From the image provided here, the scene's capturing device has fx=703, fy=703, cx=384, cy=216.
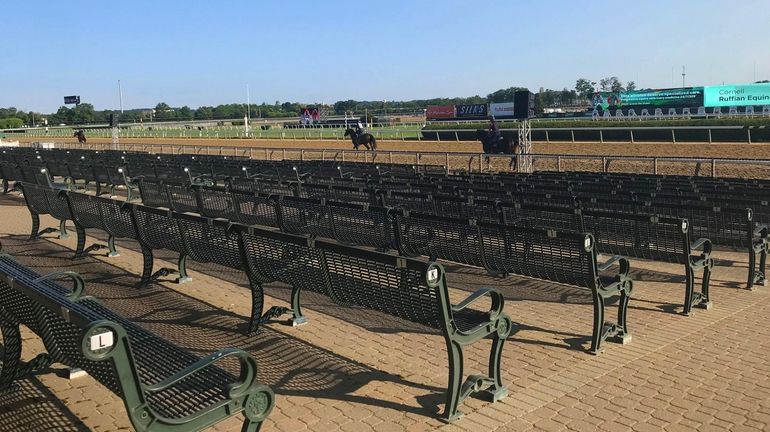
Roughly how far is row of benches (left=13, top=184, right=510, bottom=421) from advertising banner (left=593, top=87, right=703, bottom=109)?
75.8 meters

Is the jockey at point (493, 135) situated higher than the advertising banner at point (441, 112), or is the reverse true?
the advertising banner at point (441, 112)

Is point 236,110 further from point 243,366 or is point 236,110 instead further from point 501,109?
point 243,366

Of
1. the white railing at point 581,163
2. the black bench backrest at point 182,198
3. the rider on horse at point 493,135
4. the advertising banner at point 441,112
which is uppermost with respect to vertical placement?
the advertising banner at point 441,112

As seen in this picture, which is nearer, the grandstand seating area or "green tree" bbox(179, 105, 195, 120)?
the grandstand seating area

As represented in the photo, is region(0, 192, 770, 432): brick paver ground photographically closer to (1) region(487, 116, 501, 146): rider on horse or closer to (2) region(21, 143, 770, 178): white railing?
(2) region(21, 143, 770, 178): white railing

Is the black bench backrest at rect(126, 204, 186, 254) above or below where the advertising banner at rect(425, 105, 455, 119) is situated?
below

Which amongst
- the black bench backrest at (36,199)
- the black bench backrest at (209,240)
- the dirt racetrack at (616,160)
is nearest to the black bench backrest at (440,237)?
the black bench backrest at (209,240)

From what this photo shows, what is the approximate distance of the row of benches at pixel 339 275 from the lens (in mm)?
4285

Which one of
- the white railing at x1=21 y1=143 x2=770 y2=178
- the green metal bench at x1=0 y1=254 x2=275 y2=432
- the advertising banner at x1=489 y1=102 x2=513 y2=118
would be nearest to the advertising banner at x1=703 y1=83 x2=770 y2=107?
the advertising banner at x1=489 y1=102 x2=513 y2=118

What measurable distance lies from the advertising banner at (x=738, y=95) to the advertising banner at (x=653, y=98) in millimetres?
1228

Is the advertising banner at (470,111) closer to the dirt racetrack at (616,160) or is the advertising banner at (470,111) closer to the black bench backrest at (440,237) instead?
the dirt racetrack at (616,160)

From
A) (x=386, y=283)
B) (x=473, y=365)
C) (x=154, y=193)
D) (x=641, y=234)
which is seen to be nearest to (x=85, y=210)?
(x=154, y=193)

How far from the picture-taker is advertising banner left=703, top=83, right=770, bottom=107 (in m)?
70.1

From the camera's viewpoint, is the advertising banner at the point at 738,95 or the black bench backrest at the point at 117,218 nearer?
the black bench backrest at the point at 117,218
